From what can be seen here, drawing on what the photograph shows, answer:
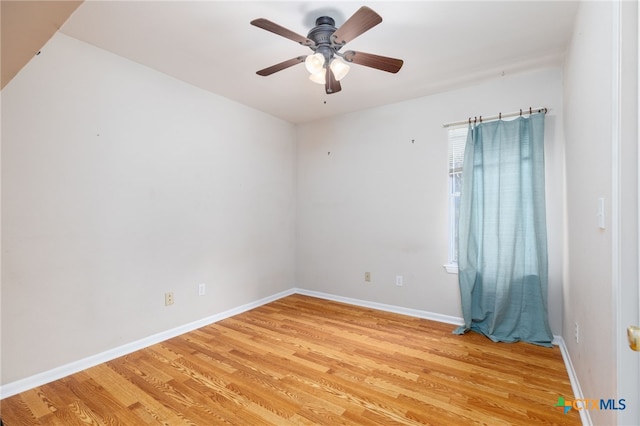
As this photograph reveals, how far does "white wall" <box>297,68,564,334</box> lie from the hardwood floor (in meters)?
0.73

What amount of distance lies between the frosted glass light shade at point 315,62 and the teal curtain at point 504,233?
184 centimetres

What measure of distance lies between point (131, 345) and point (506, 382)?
3030mm

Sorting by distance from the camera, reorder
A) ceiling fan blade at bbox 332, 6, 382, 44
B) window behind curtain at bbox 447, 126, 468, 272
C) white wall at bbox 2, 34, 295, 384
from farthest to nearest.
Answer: window behind curtain at bbox 447, 126, 468, 272, white wall at bbox 2, 34, 295, 384, ceiling fan blade at bbox 332, 6, 382, 44

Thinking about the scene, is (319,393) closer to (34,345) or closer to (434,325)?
(434,325)

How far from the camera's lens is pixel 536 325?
2654 mm

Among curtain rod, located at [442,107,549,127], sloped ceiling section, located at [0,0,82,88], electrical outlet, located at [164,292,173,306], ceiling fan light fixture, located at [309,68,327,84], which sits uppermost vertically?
ceiling fan light fixture, located at [309,68,327,84]

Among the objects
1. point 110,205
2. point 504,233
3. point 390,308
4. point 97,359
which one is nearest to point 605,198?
point 504,233

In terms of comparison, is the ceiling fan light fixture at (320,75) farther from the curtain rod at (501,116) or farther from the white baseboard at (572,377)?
the white baseboard at (572,377)

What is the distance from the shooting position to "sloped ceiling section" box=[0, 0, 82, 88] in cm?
76

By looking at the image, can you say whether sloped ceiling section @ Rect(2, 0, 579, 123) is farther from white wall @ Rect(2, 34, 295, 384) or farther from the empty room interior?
white wall @ Rect(2, 34, 295, 384)

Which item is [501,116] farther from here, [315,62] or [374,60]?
[315,62]

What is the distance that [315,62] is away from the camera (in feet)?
6.63

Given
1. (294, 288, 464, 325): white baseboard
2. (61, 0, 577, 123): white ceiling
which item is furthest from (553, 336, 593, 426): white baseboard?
(61, 0, 577, 123): white ceiling

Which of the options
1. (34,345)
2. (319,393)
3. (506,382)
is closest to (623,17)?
(506,382)
